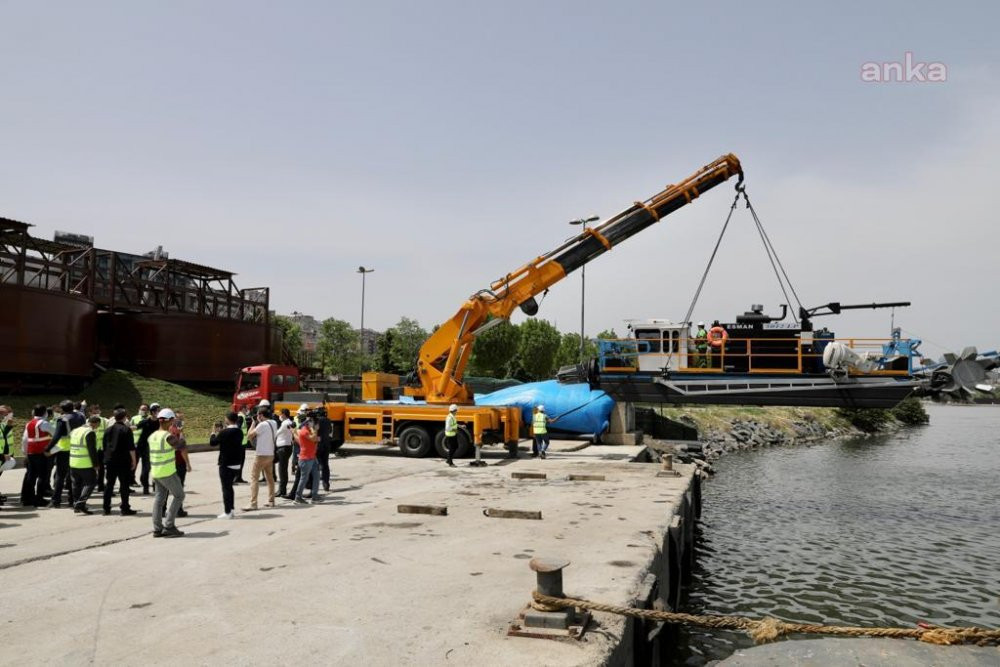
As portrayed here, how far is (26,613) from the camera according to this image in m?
6.82

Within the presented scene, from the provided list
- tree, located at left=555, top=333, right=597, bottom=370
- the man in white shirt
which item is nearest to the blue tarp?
the man in white shirt

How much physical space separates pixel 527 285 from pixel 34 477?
15016mm

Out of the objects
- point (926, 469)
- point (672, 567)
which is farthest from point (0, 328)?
point (926, 469)

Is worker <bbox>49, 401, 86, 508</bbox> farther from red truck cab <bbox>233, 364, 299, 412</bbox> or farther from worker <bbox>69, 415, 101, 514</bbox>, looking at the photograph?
red truck cab <bbox>233, 364, 299, 412</bbox>

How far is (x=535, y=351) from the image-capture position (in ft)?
222

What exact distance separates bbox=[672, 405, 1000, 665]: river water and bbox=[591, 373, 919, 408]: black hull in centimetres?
341

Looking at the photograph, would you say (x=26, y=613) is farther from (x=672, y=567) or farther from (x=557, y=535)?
(x=672, y=567)

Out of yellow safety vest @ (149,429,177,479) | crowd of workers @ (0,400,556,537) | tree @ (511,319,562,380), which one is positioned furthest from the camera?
tree @ (511,319,562,380)

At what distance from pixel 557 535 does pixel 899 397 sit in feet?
39.8

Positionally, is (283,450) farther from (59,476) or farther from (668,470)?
(668,470)

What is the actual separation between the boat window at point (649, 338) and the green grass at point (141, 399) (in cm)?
2102

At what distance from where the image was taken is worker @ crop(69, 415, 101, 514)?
12109mm

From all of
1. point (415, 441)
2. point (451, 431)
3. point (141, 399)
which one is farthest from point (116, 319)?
point (451, 431)

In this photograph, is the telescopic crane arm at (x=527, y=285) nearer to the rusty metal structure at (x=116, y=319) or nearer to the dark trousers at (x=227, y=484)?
the dark trousers at (x=227, y=484)
